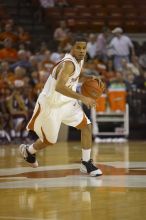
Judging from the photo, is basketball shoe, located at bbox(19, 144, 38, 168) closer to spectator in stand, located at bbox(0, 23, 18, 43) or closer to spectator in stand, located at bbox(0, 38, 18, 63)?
spectator in stand, located at bbox(0, 38, 18, 63)

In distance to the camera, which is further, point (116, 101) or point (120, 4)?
point (120, 4)

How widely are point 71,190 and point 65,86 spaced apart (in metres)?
1.33


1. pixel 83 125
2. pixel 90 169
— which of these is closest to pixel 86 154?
pixel 90 169

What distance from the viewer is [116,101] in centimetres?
1416

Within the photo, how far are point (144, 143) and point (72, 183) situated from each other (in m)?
6.86

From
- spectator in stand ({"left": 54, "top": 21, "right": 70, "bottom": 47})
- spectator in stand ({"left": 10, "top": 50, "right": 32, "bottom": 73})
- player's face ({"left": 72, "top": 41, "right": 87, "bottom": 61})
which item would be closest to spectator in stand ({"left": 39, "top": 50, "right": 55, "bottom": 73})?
spectator in stand ({"left": 10, "top": 50, "right": 32, "bottom": 73})

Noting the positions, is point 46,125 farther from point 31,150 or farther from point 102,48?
point 102,48

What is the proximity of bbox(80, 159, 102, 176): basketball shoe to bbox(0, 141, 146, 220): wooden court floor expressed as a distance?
3.2 inches

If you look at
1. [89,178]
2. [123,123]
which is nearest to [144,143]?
[123,123]

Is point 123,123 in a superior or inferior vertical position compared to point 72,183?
inferior

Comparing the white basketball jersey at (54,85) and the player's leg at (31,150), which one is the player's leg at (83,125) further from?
the player's leg at (31,150)

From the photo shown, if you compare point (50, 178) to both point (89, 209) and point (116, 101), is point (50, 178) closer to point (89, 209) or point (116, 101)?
point (89, 209)

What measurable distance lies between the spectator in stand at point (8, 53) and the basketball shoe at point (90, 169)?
8.16 m

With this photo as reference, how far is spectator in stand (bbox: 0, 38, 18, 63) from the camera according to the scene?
1543 centimetres
